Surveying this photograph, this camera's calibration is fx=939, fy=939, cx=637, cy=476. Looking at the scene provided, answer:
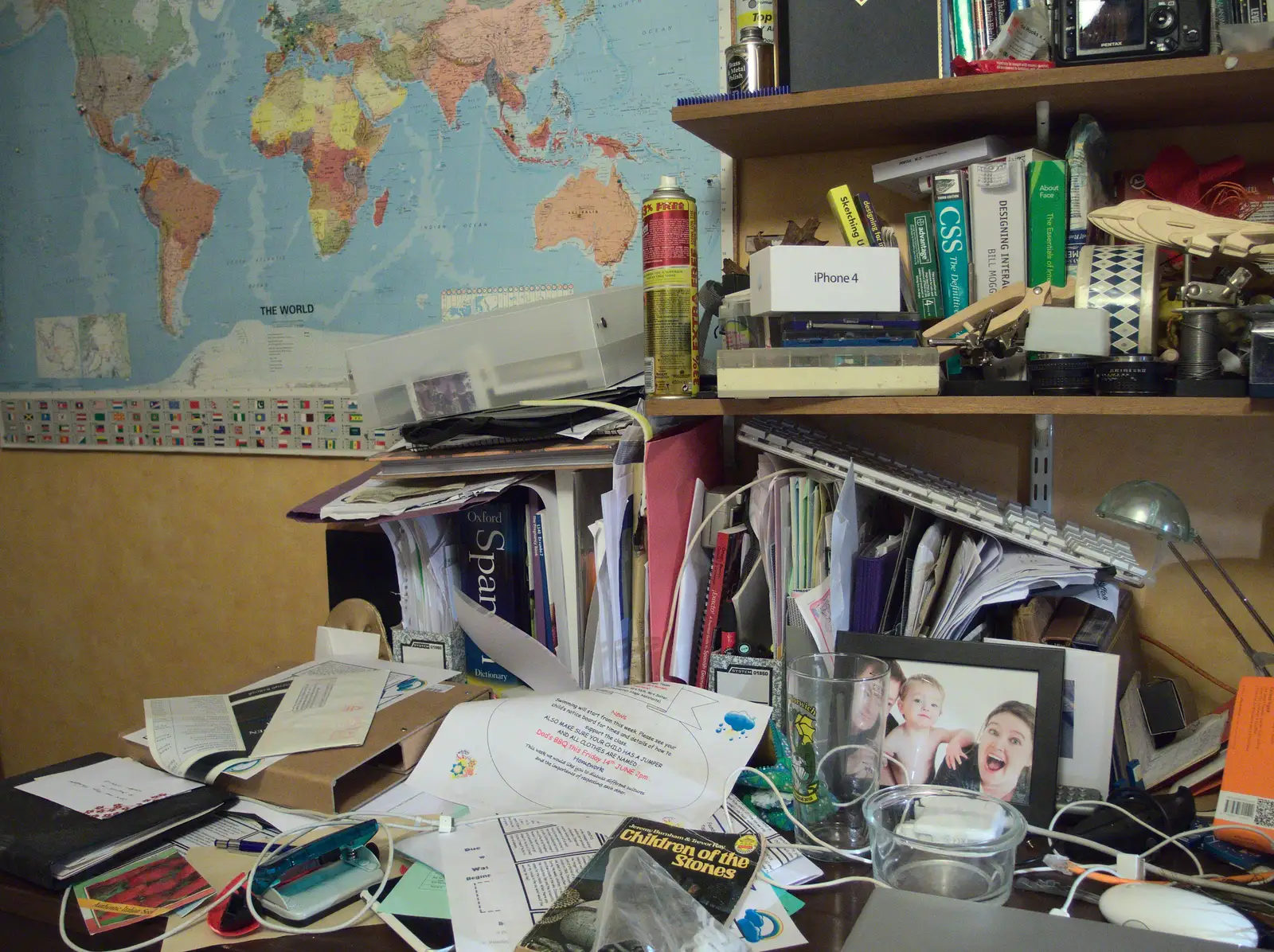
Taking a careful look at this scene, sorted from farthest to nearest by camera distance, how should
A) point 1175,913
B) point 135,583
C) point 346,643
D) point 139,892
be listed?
point 135,583 < point 346,643 < point 139,892 < point 1175,913

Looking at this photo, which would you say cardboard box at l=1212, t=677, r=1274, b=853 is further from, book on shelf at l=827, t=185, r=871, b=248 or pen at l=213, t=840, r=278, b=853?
pen at l=213, t=840, r=278, b=853

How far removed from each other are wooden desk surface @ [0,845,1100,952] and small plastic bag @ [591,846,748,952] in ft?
0.30

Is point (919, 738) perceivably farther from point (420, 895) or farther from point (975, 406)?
point (420, 895)

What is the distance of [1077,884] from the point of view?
748 millimetres

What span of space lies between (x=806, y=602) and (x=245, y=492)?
1.16 meters

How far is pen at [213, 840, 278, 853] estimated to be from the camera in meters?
0.85

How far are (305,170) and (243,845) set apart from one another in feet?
3.76

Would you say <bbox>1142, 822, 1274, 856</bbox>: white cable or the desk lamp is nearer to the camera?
<bbox>1142, 822, 1274, 856</bbox>: white cable

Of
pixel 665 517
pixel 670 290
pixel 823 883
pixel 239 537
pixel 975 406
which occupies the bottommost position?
pixel 823 883

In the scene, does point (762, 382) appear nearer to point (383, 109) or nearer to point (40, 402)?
point (383, 109)

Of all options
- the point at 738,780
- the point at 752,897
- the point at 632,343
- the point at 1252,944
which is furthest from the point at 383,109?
the point at 1252,944

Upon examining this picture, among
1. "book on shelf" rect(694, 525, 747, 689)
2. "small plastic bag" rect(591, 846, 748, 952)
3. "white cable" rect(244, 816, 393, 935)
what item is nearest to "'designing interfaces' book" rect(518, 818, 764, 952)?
"small plastic bag" rect(591, 846, 748, 952)

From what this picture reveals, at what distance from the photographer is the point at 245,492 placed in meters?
1.72

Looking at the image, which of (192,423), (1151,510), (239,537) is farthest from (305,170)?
(1151,510)
